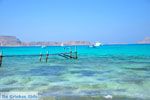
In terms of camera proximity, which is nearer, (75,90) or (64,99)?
(64,99)

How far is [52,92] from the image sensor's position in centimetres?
1389

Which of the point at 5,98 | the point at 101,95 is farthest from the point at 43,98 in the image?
the point at 101,95

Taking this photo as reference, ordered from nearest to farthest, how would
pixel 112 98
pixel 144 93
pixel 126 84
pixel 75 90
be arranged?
pixel 112 98
pixel 144 93
pixel 75 90
pixel 126 84

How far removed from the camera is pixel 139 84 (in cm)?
1650

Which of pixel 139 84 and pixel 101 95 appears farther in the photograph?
pixel 139 84

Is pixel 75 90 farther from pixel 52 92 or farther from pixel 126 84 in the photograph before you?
pixel 126 84

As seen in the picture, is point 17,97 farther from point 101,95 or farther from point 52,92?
point 101,95

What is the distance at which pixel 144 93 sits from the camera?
1343cm

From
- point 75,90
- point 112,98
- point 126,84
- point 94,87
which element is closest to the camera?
point 112,98

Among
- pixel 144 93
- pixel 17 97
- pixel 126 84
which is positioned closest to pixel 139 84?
pixel 126 84

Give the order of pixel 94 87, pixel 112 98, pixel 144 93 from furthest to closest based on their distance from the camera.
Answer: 1. pixel 94 87
2. pixel 144 93
3. pixel 112 98

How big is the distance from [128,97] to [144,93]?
62.6 inches

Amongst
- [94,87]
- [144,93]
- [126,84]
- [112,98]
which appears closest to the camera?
[112,98]

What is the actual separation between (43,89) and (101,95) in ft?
13.6
